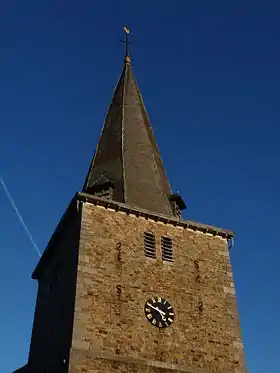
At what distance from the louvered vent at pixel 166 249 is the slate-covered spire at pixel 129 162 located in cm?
144

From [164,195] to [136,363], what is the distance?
8093 millimetres

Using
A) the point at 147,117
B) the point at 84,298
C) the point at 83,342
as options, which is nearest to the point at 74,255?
the point at 84,298

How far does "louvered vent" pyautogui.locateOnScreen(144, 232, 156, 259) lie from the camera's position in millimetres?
20062

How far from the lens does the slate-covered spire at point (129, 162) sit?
22.2 meters

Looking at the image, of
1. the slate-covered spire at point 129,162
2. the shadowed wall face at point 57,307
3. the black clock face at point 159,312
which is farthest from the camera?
the slate-covered spire at point 129,162

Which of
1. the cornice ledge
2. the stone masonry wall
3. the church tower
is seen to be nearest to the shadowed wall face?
the church tower

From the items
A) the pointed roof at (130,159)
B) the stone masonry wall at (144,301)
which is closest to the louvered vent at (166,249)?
the stone masonry wall at (144,301)

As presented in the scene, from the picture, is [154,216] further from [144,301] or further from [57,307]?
[57,307]

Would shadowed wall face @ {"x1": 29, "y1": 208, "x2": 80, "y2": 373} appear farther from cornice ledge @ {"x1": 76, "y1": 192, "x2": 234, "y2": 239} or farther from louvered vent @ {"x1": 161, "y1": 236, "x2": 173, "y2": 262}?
louvered vent @ {"x1": 161, "y1": 236, "x2": 173, "y2": 262}

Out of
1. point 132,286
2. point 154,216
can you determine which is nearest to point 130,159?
point 154,216

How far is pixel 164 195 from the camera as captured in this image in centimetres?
2319

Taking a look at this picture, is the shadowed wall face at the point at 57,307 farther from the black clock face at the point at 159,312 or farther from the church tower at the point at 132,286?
the black clock face at the point at 159,312

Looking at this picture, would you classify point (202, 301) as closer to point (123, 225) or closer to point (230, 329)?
point (230, 329)

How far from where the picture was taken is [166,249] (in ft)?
67.5
